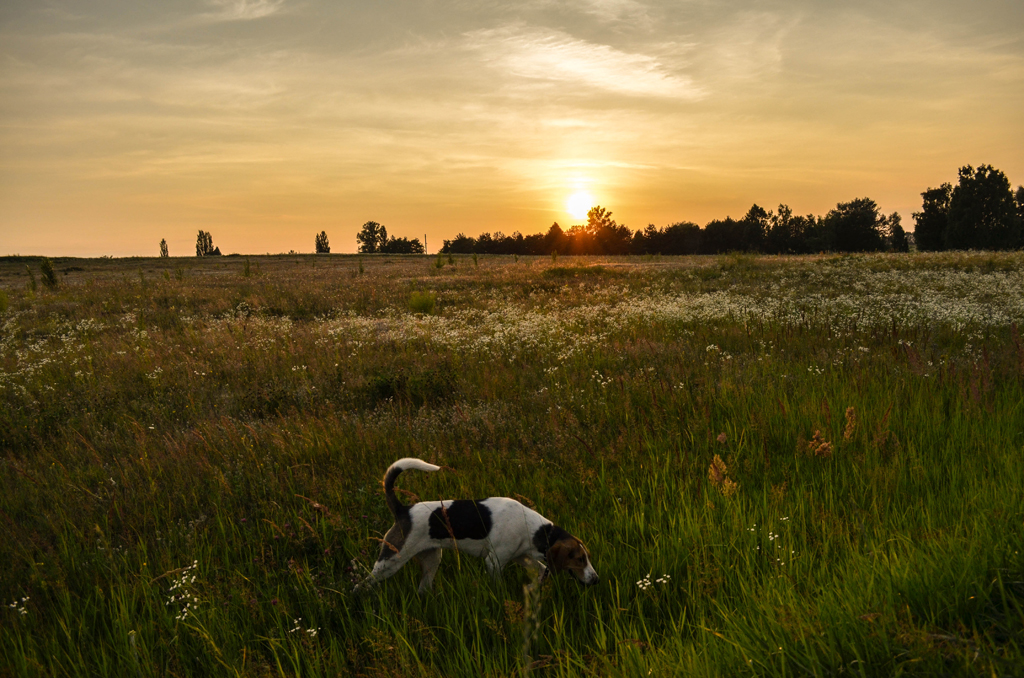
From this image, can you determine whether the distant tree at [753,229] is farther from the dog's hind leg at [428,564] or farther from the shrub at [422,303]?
the dog's hind leg at [428,564]

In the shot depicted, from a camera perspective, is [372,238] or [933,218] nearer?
[933,218]

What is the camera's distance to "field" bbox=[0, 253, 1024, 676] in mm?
2260

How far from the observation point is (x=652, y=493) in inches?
142

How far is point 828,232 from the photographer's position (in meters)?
88.0

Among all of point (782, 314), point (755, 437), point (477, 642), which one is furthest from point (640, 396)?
point (782, 314)

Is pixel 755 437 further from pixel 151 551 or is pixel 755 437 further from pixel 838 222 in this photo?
pixel 838 222

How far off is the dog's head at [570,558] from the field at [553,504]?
0.54 feet

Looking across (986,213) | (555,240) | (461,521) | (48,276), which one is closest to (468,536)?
(461,521)

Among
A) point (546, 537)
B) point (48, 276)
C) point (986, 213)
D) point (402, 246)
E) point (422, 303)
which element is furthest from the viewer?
point (402, 246)

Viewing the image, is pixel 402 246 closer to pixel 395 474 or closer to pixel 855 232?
pixel 855 232

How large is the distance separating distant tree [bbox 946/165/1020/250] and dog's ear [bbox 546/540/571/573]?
93.3 meters

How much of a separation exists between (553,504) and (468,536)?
0.98m

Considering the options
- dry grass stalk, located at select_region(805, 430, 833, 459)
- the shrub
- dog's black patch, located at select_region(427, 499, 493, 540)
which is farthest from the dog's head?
the shrub

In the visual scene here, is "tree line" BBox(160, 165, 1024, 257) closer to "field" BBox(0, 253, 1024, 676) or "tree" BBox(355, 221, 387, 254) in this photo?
"tree" BBox(355, 221, 387, 254)
